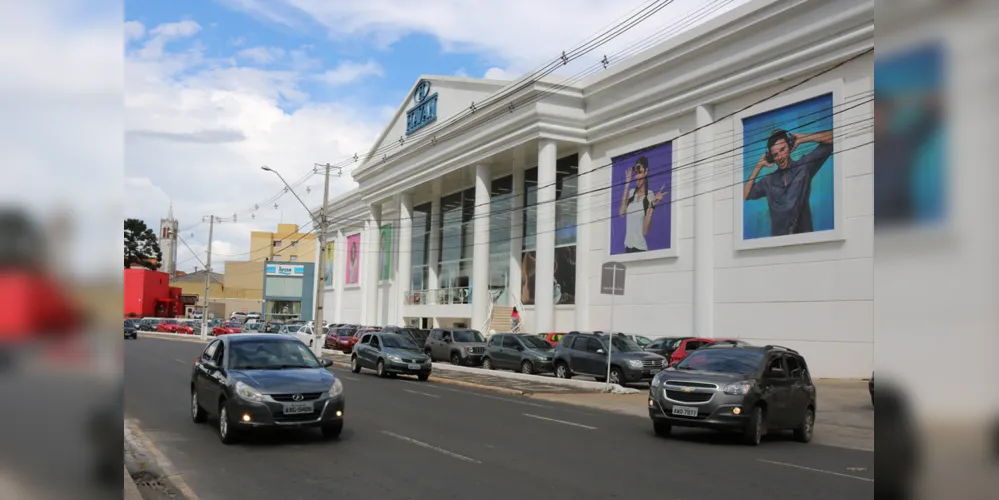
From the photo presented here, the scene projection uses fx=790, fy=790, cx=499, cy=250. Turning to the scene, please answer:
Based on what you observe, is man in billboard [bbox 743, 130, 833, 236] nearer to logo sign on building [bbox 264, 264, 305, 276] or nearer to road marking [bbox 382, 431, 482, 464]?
road marking [bbox 382, 431, 482, 464]

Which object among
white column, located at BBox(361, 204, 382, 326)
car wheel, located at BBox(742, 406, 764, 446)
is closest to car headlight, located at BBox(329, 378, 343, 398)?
car wheel, located at BBox(742, 406, 764, 446)

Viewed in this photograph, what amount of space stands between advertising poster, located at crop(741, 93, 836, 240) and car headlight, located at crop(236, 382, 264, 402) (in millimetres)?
22634

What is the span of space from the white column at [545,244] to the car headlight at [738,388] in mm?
27678

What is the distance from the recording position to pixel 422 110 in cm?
5469

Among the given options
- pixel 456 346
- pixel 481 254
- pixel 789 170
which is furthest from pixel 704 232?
pixel 481 254

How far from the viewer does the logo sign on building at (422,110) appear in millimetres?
52938

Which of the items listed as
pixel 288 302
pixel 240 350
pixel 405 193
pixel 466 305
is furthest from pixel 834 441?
pixel 288 302

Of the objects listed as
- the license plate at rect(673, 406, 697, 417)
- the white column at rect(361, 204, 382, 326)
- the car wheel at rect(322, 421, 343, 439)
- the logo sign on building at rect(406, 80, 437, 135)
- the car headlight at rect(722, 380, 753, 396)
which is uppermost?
the logo sign on building at rect(406, 80, 437, 135)

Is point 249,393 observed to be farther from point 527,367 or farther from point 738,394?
point 527,367

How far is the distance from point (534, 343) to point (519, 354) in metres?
1.04

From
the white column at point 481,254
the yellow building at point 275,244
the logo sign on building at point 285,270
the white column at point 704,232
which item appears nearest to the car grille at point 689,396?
the white column at point 704,232

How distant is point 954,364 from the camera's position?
1782 mm

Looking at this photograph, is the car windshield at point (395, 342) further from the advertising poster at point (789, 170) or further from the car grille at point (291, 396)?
the car grille at point (291, 396)

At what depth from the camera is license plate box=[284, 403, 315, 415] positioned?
1127cm
